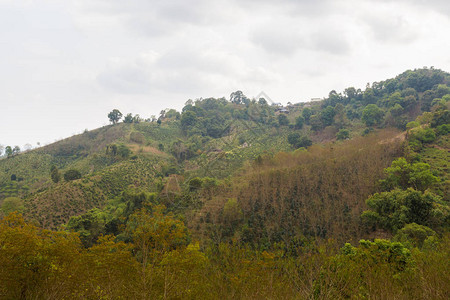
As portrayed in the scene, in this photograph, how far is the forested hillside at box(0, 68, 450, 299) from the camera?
789 centimetres

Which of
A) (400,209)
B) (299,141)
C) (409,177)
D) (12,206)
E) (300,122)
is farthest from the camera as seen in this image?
(300,122)

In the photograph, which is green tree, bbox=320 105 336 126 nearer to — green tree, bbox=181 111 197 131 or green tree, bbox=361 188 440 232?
green tree, bbox=181 111 197 131

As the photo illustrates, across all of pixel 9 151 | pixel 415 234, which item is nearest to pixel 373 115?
pixel 415 234

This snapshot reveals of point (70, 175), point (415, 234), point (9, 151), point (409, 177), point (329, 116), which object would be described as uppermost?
point (9, 151)

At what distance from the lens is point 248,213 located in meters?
20.0

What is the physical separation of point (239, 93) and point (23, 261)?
9043cm

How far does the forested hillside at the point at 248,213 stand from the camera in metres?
7.89

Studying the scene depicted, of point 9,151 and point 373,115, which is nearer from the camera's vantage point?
Answer: point 373,115

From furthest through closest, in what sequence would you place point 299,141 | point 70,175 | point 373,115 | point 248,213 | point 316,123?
point 316,123
point 373,115
point 299,141
point 70,175
point 248,213

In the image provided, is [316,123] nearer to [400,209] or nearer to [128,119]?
[400,209]

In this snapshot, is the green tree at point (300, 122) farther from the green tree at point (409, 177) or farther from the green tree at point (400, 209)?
the green tree at point (400, 209)

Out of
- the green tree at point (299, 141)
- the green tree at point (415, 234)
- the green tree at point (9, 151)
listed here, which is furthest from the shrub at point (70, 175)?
the green tree at point (415, 234)

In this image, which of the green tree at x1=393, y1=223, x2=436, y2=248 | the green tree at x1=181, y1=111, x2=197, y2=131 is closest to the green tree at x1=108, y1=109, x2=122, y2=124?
the green tree at x1=181, y1=111, x2=197, y2=131

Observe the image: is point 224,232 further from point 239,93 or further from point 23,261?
point 239,93
